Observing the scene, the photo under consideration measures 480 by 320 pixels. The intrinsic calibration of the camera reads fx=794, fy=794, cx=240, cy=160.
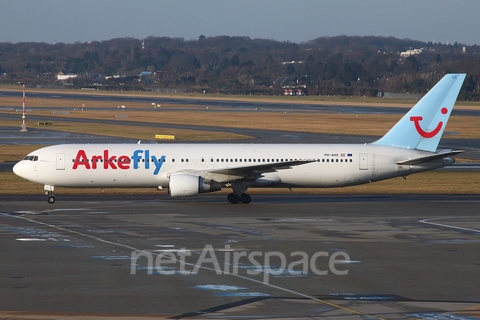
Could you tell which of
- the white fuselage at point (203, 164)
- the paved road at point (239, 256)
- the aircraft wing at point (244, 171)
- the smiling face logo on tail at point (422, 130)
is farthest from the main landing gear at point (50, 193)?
the smiling face logo on tail at point (422, 130)

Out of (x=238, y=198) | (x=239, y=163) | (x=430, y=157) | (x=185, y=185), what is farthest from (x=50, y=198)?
(x=430, y=157)

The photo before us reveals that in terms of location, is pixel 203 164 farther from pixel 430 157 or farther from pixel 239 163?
pixel 430 157

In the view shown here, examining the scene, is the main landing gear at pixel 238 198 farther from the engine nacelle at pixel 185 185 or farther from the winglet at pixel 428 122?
the winglet at pixel 428 122

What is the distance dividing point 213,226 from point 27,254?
9259mm

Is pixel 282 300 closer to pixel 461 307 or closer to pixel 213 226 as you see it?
pixel 461 307

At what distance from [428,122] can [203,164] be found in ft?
41.4

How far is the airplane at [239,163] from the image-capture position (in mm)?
42250

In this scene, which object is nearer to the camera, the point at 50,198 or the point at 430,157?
the point at 430,157

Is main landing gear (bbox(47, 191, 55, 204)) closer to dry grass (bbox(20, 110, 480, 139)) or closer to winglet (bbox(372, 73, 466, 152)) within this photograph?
winglet (bbox(372, 73, 466, 152))

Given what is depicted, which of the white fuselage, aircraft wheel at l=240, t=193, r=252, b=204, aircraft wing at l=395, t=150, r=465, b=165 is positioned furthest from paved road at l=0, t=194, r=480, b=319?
aircraft wing at l=395, t=150, r=465, b=165

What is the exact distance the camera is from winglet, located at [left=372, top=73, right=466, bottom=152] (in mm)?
43688

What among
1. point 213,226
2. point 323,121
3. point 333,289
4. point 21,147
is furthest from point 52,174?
point 323,121

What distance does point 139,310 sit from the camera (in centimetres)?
1984

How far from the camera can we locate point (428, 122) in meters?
43.8
